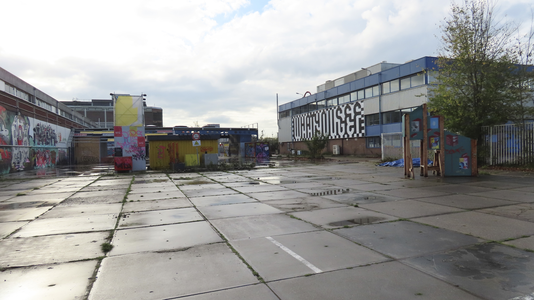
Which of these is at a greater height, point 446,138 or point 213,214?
point 446,138

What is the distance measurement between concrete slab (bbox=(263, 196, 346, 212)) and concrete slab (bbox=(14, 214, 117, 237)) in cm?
401

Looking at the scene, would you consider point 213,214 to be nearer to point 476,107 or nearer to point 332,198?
point 332,198

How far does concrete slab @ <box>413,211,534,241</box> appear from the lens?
18.5ft

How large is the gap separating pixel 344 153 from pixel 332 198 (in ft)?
131

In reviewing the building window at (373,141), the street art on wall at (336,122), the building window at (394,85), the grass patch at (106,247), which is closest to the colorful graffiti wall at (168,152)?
the grass patch at (106,247)

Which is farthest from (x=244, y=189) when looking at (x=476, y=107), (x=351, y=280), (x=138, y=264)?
(x=476, y=107)

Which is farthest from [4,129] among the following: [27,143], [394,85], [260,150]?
[394,85]

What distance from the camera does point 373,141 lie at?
4256 centimetres

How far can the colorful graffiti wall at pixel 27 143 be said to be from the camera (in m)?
22.3

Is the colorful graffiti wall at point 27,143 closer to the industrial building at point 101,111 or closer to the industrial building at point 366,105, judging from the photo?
the industrial building at point 366,105

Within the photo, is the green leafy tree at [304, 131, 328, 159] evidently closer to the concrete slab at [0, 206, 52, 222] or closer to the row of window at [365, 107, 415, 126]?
the row of window at [365, 107, 415, 126]

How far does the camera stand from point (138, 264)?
4699 millimetres

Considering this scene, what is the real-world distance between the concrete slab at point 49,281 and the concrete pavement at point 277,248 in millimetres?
15

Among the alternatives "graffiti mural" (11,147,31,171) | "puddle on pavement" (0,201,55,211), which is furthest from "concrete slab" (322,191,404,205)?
"graffiti mural" (11,147,31,171)
